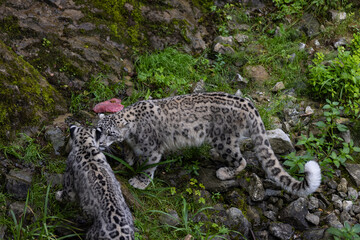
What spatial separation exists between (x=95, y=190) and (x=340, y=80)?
551cm

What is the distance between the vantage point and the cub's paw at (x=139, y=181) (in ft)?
20.4

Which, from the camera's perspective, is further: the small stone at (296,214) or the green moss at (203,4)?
the green moss at (203,4)

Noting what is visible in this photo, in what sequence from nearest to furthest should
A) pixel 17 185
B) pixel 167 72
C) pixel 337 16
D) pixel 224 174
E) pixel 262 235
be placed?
pixel 17 185
pixel 262 235
pixel 224 174
pixel 167 72
pixel 337 16

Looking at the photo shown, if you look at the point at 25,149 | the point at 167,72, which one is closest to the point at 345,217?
the point at 167,72

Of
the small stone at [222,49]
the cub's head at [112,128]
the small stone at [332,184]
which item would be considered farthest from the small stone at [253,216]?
the small stone at [222,49]

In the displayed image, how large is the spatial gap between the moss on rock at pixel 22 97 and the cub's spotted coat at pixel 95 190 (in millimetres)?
1040

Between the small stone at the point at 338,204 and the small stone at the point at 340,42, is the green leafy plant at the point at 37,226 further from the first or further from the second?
the small stone at the point at 340,42

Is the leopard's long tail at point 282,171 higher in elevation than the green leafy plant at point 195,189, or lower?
higher

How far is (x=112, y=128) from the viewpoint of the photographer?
6078 mm

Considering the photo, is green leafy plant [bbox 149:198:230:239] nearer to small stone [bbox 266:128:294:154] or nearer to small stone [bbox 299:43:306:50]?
small stone [bbox 266:128:294:154]

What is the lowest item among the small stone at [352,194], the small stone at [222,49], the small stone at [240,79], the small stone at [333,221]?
the small stone at [333,221]

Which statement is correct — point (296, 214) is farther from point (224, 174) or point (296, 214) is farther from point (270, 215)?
point (224, 174)

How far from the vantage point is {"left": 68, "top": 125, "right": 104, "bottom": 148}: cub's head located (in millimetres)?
5473

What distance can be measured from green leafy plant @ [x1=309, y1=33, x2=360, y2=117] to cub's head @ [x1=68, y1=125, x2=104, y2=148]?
15.2 ft
